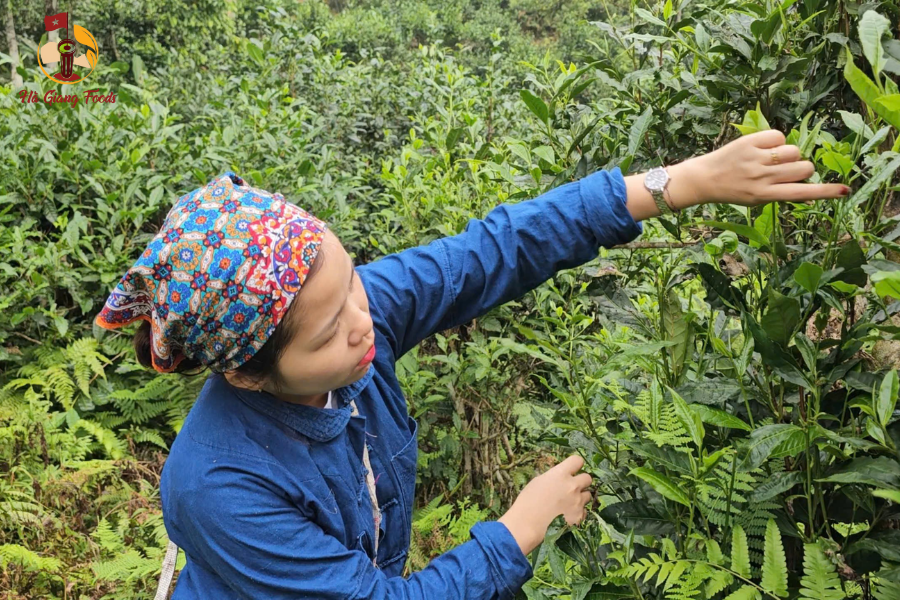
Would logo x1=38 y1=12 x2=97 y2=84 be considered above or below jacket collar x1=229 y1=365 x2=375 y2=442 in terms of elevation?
below

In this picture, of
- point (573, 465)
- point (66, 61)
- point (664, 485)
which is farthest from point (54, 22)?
point (664, 485)

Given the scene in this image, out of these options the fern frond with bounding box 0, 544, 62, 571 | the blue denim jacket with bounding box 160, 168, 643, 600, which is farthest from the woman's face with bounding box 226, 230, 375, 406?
the fern frond with bounding box 0, 544, 62, 571

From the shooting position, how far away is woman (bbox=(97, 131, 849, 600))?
3.80ft

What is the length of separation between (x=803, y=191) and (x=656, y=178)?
0.33 meters

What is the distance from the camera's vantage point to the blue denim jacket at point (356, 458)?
1246 mm

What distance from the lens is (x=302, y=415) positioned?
1.34m

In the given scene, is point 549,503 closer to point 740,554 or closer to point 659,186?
point 740,554

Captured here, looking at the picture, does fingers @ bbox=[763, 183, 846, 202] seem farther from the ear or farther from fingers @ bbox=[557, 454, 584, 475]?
the ear

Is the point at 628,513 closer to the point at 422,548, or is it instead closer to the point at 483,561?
the point at 483,561

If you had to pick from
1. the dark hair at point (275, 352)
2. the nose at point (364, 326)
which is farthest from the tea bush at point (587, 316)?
the dark hair at point (275, 352)

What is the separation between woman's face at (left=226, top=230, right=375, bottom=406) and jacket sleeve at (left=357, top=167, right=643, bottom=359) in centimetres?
26

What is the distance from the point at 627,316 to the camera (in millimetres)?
1280

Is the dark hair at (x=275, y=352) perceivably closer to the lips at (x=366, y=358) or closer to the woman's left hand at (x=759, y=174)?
the lips at (x=366, y=358)

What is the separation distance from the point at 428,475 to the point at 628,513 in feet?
5.83
